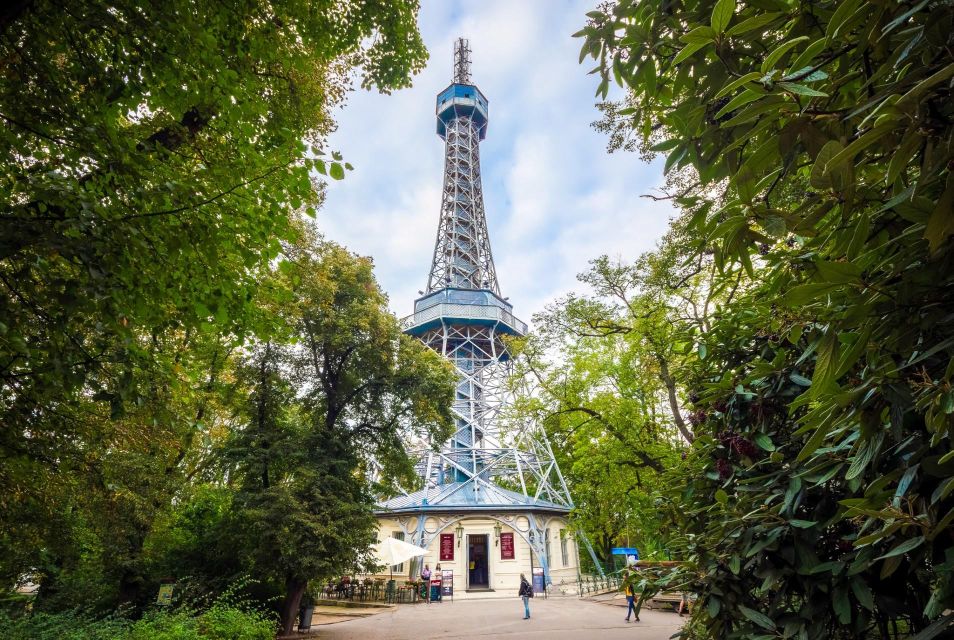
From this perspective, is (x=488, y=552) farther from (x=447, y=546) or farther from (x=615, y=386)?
(x=615, y=386)

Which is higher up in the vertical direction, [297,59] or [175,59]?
[297,59]

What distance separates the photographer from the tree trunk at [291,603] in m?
11.7

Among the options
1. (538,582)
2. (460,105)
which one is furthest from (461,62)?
(538,582)

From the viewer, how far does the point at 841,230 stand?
1.23 meters

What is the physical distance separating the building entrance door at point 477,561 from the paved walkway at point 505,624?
638cm

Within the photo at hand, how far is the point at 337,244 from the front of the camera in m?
14.6

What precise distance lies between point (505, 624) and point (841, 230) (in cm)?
1547

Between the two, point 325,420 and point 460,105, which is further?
point 460,105

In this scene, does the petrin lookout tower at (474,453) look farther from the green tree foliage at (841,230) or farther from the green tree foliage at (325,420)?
the green tree foliage at (841,230)

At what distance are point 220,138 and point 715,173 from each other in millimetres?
6135

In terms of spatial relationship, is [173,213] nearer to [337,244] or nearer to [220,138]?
[220,138]

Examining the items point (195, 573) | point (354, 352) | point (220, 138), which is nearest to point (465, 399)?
point (354, 352)

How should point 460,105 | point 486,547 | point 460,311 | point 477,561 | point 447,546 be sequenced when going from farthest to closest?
point 460,105 → point 460,311 → point 477,561 → point 486,547 → point 447,546

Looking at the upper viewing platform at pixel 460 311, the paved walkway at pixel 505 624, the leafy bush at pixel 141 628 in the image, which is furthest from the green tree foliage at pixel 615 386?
the upper viewing platform at pixel 460 311
